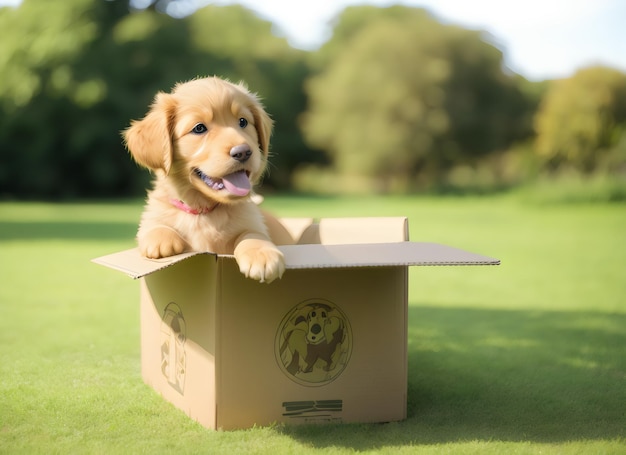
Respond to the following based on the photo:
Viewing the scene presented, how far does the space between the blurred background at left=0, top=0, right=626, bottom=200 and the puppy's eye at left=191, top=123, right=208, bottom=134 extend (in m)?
16.0

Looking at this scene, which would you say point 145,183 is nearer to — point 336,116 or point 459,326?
point 336,116

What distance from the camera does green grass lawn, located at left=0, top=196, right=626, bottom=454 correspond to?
234 centimetres

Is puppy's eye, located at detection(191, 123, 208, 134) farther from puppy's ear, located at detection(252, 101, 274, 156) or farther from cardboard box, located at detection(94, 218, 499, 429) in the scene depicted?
cardboard box, located at detection(94, 218, 499, 429)

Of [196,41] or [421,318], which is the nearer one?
[421,318]

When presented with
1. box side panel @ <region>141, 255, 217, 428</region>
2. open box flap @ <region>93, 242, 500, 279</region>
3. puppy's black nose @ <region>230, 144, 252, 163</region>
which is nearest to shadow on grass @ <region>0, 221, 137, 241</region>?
box side panel @ <region>141, 255, 217, 428</region>

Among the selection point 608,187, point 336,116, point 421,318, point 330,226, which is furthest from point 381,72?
point 330,226

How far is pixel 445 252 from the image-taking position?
2312 mm

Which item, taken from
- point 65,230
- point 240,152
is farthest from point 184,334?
point 65,230

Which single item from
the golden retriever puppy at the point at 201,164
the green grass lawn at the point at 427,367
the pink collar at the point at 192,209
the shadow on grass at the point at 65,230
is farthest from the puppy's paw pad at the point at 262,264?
the shadow on grass at the point at 65,230

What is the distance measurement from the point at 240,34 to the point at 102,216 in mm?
17676

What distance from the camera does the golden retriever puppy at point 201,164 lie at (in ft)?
8.07

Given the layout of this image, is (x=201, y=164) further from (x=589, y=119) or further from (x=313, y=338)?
(x=589, y=119)

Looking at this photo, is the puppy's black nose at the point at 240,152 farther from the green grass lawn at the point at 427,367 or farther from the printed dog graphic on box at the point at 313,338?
the green grass lawn at the point at 427,367

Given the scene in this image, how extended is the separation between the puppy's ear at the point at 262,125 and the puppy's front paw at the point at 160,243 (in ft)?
1.85
